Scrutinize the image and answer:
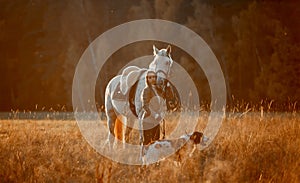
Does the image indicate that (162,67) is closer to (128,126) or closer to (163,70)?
(163,70)

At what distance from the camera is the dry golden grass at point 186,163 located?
613cm

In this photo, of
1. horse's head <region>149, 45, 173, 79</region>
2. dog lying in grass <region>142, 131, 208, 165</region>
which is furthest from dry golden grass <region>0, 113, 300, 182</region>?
horse's head <region>149, 45, 173, 79</region>

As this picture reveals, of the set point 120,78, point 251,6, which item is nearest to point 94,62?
point 251,6

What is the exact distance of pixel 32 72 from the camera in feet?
110

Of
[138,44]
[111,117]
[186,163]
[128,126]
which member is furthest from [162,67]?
[138,44]

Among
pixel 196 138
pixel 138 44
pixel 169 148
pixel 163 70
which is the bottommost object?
pixel 169 148

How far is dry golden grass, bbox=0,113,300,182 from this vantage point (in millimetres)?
6133

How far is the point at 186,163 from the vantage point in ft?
21.5

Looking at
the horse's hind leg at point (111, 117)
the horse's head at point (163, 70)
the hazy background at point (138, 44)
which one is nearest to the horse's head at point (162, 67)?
the horse's head at point (163, 70)

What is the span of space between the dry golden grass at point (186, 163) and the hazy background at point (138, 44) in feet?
46.1

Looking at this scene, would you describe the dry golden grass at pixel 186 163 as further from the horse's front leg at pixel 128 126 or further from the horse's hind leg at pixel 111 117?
the horse's hind leg at pixel 111 117

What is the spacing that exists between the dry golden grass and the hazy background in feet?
46.1

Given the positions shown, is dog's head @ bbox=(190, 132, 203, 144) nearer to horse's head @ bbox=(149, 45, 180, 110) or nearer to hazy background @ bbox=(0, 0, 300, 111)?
horse's head @ bbox=(149, 45, 180, 110)

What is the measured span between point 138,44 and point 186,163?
22600 millimetres
